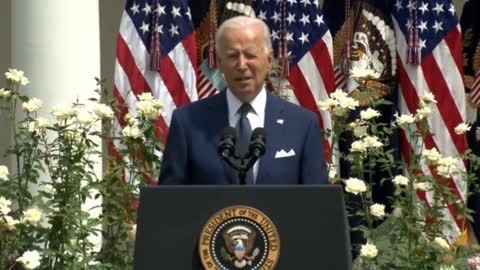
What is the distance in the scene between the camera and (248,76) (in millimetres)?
4477

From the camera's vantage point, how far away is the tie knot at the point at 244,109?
4.61 meters

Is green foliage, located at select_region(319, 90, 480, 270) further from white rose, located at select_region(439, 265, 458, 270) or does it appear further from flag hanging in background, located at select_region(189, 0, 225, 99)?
flag hanging in background, located at select_region(189, 0, 225, 99)

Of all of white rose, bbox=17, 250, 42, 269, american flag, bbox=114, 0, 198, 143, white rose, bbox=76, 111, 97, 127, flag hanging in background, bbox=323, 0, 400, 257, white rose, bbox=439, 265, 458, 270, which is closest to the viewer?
white rose, bbox=17, 250, 42, 269

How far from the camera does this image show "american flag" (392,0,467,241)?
8852 mm

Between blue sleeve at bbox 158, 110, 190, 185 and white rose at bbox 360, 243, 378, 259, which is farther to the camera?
white rose at bbox 360, 243, 378, 259

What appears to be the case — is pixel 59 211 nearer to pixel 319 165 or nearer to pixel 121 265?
pixel 121 265

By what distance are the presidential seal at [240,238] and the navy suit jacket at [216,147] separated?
1.94ft

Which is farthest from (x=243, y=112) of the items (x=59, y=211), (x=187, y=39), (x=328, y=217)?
(x=187, y=39)

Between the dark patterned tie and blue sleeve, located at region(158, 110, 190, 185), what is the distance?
0.22m

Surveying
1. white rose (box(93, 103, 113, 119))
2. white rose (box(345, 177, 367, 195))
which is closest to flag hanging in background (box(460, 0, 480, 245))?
white rose (box(345, 177, 367, 195))

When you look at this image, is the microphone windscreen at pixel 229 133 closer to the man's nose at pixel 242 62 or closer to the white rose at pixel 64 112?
the man's nose at pixel 242 62

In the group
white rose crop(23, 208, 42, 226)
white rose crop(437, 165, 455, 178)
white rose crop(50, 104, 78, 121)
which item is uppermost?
white rose crop(50, 104, 78, 121)

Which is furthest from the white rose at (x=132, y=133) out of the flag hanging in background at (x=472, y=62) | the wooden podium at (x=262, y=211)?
the flag hanging in background at (x=472, y=62)

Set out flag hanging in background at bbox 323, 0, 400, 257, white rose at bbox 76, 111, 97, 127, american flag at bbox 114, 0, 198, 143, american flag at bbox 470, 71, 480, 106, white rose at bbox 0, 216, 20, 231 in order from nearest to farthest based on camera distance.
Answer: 1. white rose at bbox 0, 216, 20, 231
2. white rose at bbox 76, 111, 97, 127
3. american flag at bbox 114, 0, 198, 143
4. flag hanging in background at bbox 323, 0, 400, 257
5. american flag at bbox 470, 71, 480, 106
